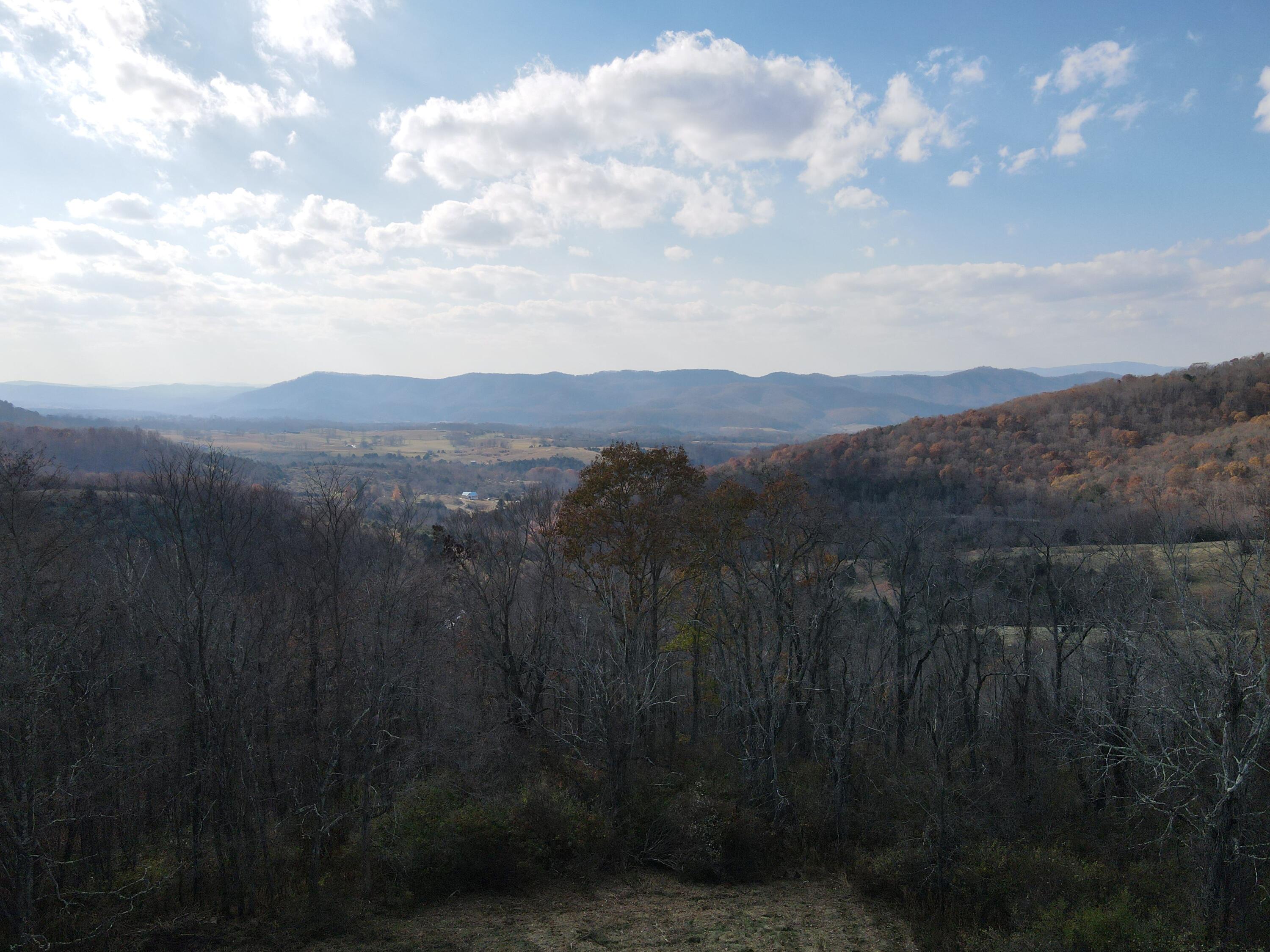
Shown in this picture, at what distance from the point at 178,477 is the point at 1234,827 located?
25.0 m

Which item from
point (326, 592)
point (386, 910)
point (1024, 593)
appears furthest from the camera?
point (1024, 593)

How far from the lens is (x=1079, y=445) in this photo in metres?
78.7

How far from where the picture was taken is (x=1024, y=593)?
2406 cm

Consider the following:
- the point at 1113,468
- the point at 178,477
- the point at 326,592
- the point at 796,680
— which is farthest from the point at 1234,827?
the point at 1113,468

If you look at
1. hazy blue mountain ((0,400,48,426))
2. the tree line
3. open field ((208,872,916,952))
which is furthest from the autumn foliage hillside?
hazy blue mountain ((0,400,48,426))

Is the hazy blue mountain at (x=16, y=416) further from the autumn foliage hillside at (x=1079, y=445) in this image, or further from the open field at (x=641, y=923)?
the open field at (x=641, y=923)

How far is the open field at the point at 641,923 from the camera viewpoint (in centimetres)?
1349

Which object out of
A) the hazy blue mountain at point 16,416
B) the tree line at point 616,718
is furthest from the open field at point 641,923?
the hazy blue mountain at point 16,416

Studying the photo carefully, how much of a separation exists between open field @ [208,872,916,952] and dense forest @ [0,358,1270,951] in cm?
61

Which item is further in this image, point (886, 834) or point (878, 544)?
point (878, 544)

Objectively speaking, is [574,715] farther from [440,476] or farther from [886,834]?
[440,476]

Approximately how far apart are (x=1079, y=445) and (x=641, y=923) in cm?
8351

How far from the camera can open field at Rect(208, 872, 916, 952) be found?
13.5m

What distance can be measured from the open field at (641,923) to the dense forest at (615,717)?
0.61m
